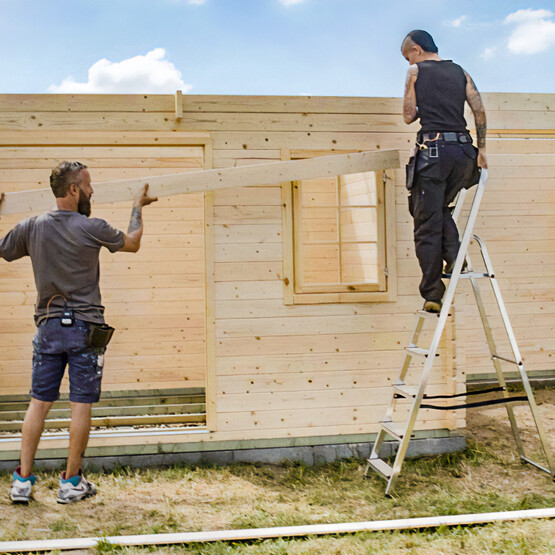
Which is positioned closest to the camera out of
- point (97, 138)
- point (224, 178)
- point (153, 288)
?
point (224, 178)

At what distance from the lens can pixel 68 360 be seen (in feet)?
11.2

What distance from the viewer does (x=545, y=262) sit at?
5953 mm

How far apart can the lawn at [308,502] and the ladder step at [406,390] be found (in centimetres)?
57

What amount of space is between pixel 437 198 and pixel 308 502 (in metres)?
1.88

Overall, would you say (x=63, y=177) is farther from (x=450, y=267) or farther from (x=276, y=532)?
(x=450, y=267)

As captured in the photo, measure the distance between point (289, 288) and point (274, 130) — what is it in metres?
1.07

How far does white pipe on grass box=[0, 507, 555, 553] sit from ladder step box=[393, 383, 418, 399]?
2.23 feet

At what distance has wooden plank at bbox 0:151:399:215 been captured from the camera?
361 cm

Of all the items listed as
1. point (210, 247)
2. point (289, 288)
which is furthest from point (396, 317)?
point (210, 247)

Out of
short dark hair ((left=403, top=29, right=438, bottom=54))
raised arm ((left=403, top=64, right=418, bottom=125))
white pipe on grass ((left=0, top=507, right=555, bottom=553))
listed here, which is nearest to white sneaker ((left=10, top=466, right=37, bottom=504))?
white pipe on grass ((left=0, top=507, right=555, bottom=553))

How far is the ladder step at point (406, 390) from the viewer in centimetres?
349

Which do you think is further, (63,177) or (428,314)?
(428,314)

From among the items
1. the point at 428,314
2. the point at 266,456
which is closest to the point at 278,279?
the point at 428,314

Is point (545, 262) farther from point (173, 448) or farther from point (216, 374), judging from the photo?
point (173, 448)
